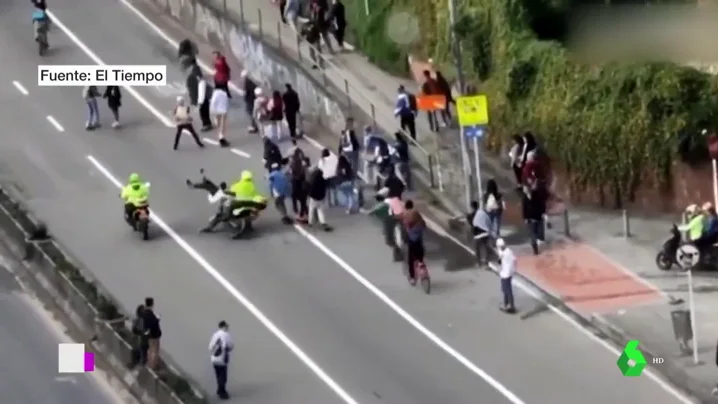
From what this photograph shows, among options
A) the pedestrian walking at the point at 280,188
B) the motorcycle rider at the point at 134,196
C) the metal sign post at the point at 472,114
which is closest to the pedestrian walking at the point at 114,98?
the motorcycle rider at the point at 134,196

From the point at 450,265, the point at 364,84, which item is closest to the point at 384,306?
the point at 450,265

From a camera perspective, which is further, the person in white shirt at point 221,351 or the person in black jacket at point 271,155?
the person in black jacket at point 271,155

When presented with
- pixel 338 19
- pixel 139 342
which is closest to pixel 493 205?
pixel 139 342

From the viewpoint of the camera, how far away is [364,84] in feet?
135

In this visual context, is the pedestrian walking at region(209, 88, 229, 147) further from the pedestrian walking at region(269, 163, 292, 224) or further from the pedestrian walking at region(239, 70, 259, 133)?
the pedestrian walking at region(269, 163, 292, 224)

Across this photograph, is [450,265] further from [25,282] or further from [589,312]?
[25,282]

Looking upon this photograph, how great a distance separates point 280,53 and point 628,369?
51.2 feet

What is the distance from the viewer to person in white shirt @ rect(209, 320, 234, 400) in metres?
27.5

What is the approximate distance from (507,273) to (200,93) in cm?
1083

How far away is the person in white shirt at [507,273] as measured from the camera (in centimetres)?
3017

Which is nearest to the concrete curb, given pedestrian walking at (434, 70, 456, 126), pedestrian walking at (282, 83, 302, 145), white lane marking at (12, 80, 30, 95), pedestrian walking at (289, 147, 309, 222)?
pedestrian walking at (289, 147, 309, 222)

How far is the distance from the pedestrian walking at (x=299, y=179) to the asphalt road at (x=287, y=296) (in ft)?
1.81

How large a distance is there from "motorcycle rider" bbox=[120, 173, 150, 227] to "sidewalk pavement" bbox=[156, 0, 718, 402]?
17.7ft

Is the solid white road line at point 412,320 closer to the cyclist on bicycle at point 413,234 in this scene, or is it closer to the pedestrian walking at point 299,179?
the pedestrian walking at point 299,179
